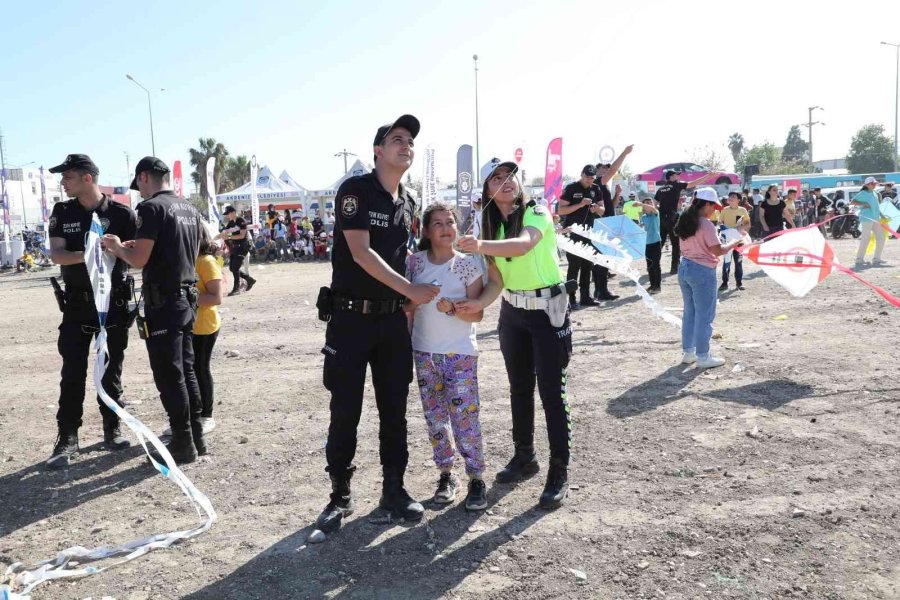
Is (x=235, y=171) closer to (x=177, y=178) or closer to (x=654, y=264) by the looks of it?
(x=177, y=178)

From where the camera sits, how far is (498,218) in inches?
150

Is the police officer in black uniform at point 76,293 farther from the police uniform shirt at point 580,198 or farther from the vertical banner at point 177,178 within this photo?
the vertical banner at point 177,178

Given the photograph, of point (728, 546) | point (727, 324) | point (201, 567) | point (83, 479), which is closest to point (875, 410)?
point (728, 546)

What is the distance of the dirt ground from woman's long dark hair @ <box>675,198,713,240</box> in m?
1.32

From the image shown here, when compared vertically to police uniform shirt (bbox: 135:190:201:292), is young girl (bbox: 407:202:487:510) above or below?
Result: below

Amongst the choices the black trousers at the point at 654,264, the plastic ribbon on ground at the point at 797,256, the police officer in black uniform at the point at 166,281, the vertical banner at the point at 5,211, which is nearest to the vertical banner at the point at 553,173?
the black trousers at the point at 654,264

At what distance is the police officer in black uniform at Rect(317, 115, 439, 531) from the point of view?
3268 millimetres

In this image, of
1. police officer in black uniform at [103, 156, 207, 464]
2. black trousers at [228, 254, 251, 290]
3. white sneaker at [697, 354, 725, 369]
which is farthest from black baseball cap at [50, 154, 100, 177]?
black trousers at [228, 254, 251, 290]

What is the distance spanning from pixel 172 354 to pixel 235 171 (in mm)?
56337

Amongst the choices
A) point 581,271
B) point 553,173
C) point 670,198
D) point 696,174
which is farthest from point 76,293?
point 696,174

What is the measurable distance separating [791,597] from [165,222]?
398cm

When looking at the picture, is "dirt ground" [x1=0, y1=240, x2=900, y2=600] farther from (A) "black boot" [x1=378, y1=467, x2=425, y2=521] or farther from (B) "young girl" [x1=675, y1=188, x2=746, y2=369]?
(B) "young girl" [x1=675, y1=188, x2=746, y2=369]

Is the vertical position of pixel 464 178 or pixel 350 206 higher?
pixel 464 178

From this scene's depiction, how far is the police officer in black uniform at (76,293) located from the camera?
4.58m
